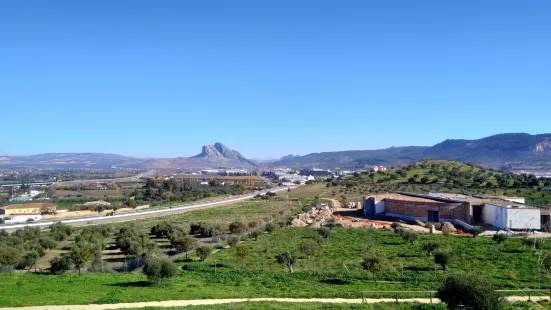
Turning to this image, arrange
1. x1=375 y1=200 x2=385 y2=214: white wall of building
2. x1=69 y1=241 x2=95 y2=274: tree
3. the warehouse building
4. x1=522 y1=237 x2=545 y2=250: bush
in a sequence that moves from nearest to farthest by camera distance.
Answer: x1=69 y1=241 x2=95 y2=274: tree
x1=522 y1=237 x2=545 y2=250: bush
the warehouse building
x1=375 y1=200 x2=385 y2=214: white wall of building

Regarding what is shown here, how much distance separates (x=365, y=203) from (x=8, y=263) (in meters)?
47.1

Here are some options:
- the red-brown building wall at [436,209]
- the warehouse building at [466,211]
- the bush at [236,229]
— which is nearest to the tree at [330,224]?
the bush at [236,229]

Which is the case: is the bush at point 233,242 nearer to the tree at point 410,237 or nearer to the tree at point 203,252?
the tree at point 203,252

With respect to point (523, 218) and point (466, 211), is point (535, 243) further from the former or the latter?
point (466, 211)

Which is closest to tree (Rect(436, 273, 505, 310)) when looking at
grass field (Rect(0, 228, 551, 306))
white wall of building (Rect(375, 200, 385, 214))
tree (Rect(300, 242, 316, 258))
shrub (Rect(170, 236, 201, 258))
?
grass field (Rect(0, 228, 551, 306))

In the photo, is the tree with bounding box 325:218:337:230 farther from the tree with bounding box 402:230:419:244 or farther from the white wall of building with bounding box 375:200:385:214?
the white wall of building with bounding box 375:200:385:214

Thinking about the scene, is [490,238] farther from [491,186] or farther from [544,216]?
[491,186]

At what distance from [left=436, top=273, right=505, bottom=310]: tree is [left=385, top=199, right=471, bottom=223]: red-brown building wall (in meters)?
38.2

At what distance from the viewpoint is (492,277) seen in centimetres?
2428

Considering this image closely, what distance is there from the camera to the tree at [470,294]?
1508 centimetres

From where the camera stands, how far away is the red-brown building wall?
51344mm

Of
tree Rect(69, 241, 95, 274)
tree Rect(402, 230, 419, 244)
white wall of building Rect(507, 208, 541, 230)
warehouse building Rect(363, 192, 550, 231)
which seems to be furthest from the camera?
warehouse building Rect(363, 192, 550, 231)

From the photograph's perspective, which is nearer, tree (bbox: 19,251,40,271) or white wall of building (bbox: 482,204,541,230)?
tree (bbox: 19,251,40,271)

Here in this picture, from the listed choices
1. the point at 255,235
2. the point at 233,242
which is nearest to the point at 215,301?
the point at 233,242
